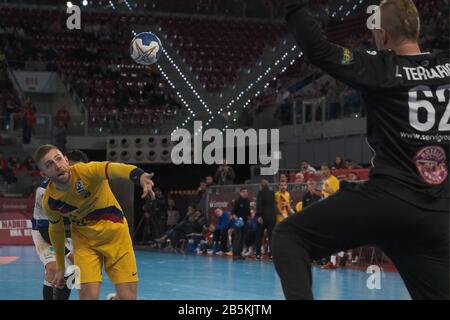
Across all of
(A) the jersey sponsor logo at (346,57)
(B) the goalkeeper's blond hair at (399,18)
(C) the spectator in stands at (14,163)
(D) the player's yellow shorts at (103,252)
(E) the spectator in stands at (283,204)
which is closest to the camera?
(A) the jersey sponsor logo at (346,57)

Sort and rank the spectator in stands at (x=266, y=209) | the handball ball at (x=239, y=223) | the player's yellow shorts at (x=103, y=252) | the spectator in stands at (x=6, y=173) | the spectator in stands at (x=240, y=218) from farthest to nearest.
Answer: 1. the spectator in stands at (x=6, y=173)
2. the spectator in stands at (x=240, y=218)
3. the handball ball at (x=239, y=223)
4. the spectator in stands at (x=266, y=209)
5. the player's yellow shorts at (x=103, y=252)

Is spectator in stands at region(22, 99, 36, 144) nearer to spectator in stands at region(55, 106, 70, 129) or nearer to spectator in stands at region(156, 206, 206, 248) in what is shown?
spectator in stands at region(55, 106, 70, 129)

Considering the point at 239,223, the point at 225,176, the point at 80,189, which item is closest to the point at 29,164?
the point at 225,176

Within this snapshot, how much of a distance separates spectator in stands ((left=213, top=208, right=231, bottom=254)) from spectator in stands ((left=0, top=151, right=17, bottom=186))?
922cm

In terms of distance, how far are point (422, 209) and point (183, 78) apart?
29794 mm

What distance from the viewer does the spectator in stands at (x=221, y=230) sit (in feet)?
73.9

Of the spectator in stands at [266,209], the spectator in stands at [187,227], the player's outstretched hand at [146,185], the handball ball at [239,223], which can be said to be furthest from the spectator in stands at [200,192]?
the player's outstretched hand at [146,185]

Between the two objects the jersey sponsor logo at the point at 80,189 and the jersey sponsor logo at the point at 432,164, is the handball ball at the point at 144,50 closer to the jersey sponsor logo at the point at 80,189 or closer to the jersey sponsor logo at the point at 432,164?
the jersey sponsor logo at the point at 80,189

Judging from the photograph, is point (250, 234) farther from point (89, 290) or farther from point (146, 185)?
point (146, 185)

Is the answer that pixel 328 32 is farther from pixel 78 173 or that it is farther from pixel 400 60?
pixel 400 60

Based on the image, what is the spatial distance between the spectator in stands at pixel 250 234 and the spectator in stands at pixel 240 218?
0.10 m

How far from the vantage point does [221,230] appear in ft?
75.0

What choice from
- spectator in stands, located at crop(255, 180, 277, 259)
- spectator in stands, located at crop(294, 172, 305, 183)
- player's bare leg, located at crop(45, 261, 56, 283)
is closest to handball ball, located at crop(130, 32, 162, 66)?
spectator in stands, located at crop(255, 180, 277, 259)

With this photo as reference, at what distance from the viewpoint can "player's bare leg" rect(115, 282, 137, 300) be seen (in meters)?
7.22
